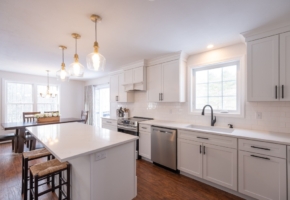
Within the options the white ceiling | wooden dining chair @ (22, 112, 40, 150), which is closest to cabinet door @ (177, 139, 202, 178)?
the white ceiling

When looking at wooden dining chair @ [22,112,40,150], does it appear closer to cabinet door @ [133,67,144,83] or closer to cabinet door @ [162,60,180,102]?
cabinet door @ [133,67,144,83]

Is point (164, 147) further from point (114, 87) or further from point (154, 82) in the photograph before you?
point (114, 87)

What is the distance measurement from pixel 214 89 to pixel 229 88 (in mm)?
281

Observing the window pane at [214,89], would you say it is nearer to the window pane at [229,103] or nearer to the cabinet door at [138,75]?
the window pane at [229,103]

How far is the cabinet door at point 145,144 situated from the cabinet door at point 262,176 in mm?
1733

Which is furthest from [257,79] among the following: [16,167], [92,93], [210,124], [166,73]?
[92,93]

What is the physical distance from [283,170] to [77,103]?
22.7 feet

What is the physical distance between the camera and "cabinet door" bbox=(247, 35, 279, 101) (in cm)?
197

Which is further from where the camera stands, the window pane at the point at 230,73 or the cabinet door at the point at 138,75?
the cabinet door at the point at 138,75

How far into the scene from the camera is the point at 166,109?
3559 millimetres

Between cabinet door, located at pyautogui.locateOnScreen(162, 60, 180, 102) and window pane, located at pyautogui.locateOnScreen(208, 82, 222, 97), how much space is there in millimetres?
678

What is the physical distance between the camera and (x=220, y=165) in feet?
7.16

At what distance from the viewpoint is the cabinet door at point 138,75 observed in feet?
11.8

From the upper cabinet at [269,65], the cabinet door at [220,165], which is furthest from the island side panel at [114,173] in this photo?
the upper cabinet at [269,65]
